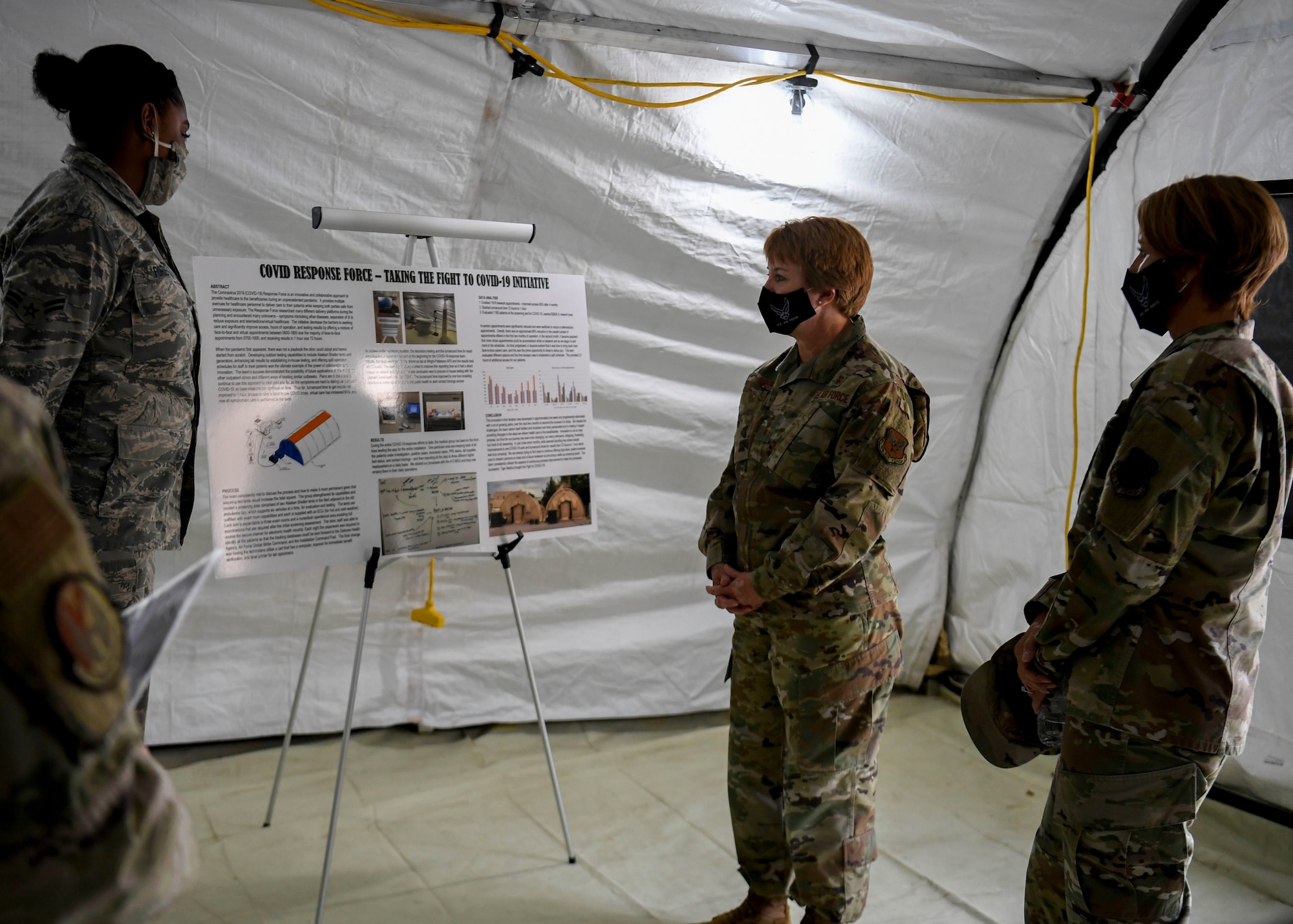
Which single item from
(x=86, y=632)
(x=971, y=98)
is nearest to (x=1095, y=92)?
(x=971, y=98)

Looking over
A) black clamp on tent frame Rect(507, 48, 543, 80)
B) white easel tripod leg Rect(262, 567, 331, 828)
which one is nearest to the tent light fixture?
black clamp on tent frame Rect(507, 48, 543, 80)

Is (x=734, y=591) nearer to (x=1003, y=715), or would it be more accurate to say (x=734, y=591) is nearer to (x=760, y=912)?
(x=1003, y=715)

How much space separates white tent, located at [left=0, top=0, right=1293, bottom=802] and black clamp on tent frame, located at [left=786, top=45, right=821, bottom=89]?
0.14 feet

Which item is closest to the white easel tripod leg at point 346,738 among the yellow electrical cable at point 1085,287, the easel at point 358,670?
the easel at point 358,670

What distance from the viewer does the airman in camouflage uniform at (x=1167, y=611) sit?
134 centimetres

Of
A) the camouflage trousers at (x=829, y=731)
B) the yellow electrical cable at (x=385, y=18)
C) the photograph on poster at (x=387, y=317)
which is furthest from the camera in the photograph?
the yellow electrical cable at (x=385, y=18)

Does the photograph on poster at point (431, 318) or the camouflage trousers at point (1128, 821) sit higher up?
the photograph on poster at point (431, 318)

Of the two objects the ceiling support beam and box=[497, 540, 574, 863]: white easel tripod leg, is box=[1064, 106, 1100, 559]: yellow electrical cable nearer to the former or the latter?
the ceiling support beam

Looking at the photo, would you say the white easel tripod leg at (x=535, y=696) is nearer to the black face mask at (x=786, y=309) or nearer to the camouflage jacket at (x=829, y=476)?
the camouflage jacket at (x=829, y=476)

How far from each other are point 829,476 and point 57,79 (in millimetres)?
1684

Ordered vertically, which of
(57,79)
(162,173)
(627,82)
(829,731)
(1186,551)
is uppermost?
(627,82)

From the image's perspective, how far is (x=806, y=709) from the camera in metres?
1.91

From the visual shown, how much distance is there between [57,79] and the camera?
1.73m

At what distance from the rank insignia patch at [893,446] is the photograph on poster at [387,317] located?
1.20 m
